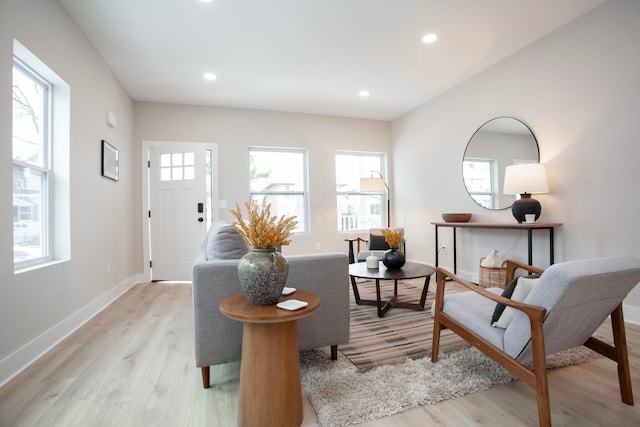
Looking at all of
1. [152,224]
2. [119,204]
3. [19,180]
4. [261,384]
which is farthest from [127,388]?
[152,224]

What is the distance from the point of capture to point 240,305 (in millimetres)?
1375

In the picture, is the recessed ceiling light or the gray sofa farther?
the recessed ceiling light

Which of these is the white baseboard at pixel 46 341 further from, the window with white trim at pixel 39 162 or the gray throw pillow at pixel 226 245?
the gray throw pillow at pixel 226 245

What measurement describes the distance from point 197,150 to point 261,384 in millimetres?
4071

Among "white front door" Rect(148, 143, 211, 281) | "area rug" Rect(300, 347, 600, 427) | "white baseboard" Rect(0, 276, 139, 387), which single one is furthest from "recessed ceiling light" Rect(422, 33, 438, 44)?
"white baseboard" Rect(0, 276, 139, 387)

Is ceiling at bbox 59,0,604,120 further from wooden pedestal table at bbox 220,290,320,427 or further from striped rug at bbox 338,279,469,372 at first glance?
striped rug at bbox 338,279,469,372

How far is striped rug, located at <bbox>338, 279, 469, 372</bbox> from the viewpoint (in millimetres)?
2008

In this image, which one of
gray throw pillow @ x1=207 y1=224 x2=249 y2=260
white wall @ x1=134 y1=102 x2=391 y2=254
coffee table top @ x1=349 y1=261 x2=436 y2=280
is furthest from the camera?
white wall @ x1=134 y1=102 x2=391 y2=254

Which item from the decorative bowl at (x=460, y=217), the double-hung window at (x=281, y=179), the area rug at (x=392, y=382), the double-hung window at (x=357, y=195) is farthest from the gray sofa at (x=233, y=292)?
the double-hung window at (x=357, y=195)

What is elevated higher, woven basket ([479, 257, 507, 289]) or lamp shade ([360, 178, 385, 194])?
lamp shade ([360, 178, 385, 194])

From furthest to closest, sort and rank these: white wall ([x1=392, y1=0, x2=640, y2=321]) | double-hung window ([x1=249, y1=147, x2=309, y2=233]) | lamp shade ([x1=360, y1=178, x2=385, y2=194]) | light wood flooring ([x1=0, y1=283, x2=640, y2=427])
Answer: double-hung window ([x1=249, y1=147, x2=309, y2=233]) → lamp shade ([x1=360, y1=178, x2=385, y2=194]) → white wall ([x1=392, y1=0, x2=640, y2=321]) → light wood flooring ([x1=0, y1=283, x2=640, y2=427])

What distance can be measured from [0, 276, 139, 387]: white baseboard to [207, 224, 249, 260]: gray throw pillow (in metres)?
1.28

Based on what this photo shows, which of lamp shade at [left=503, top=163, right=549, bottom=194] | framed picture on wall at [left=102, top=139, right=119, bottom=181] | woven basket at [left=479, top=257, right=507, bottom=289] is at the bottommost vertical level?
woven basket at [left=479, top=257, right=507, bottom=289]

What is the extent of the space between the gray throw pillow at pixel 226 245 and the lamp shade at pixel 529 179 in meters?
2.82
